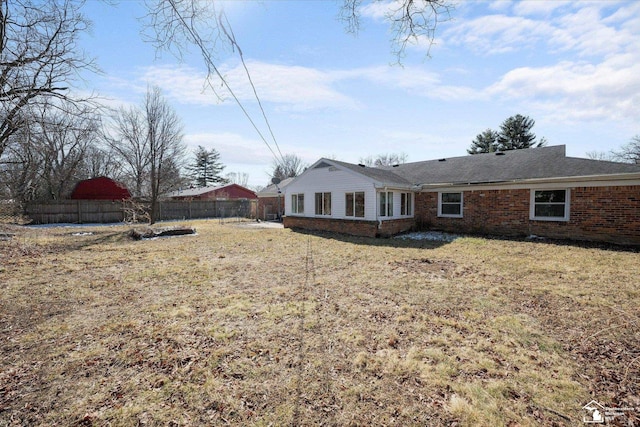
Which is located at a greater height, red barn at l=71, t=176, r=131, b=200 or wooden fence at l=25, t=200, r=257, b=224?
red barn at l=71, t=176, r=131, b=200

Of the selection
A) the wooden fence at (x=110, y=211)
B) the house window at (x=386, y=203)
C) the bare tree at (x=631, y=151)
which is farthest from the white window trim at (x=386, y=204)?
the bare tree at (x=631, y=151)

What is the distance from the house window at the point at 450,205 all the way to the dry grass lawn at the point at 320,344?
648 centimetres

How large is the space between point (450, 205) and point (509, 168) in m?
2.97

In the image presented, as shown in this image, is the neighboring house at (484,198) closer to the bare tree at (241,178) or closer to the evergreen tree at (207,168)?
the evergreen tree at (207,168)

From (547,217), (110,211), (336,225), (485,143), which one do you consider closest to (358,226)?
(336,225)

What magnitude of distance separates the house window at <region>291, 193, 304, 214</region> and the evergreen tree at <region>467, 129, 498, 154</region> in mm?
26750

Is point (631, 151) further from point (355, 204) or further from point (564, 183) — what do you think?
point (355, 204)

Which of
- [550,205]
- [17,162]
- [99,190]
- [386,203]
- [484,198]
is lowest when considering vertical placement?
[550,205]

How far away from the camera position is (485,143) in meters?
33.9

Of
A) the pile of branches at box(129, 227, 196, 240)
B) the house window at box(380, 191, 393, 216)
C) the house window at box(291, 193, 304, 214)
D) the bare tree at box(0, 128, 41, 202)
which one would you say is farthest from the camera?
the house window at box(291, 193, 304, 214)

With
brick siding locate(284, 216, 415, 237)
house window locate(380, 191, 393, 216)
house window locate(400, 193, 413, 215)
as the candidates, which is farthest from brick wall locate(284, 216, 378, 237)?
house window locate(400, 193, 413, 215)

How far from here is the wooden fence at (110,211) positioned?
19.3m

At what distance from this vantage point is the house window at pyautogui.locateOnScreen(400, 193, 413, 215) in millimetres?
14277

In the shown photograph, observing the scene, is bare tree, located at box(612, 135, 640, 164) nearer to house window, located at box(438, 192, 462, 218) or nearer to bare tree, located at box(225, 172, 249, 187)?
house window, located at box(438, 192, 462, 218)
